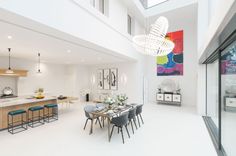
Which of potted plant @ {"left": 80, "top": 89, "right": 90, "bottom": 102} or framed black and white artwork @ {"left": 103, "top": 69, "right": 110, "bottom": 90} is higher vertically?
framed black and white artwork @ {"left": 103, "top": 69, "right": 110, "bottom": 90}

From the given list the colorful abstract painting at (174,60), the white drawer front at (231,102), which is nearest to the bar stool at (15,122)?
the white drawer front at (231,102)

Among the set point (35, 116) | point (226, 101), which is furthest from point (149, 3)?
point (35, 116)

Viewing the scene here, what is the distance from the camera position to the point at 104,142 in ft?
11.1

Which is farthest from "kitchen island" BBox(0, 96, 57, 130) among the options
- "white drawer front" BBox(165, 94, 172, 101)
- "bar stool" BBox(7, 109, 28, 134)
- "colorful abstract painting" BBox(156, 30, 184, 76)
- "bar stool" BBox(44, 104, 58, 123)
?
"colorful abstract painting" BBox(156, 30, 184, 76)

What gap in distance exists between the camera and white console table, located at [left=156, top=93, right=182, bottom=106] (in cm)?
767

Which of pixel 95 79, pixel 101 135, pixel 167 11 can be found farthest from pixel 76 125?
pixel 167 11

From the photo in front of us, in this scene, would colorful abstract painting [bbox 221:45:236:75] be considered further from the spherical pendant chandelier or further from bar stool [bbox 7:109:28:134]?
bar stool [bbox 7:109:28:134]

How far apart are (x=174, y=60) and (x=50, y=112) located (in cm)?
755

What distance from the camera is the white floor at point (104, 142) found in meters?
2.95

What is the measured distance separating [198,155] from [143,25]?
7.75 metres

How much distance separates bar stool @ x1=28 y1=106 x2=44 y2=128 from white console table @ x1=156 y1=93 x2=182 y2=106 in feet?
21.2

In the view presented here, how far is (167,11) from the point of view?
691 cm

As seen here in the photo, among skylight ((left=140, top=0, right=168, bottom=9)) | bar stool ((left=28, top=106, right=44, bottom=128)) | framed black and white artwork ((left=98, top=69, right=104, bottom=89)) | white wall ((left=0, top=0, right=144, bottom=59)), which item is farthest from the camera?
framed black and white artwork ((left=98, top=69, right=104, bottom=89))

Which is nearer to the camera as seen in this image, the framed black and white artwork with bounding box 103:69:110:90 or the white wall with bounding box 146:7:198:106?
the white wall with bounding box 146:7:198:106
